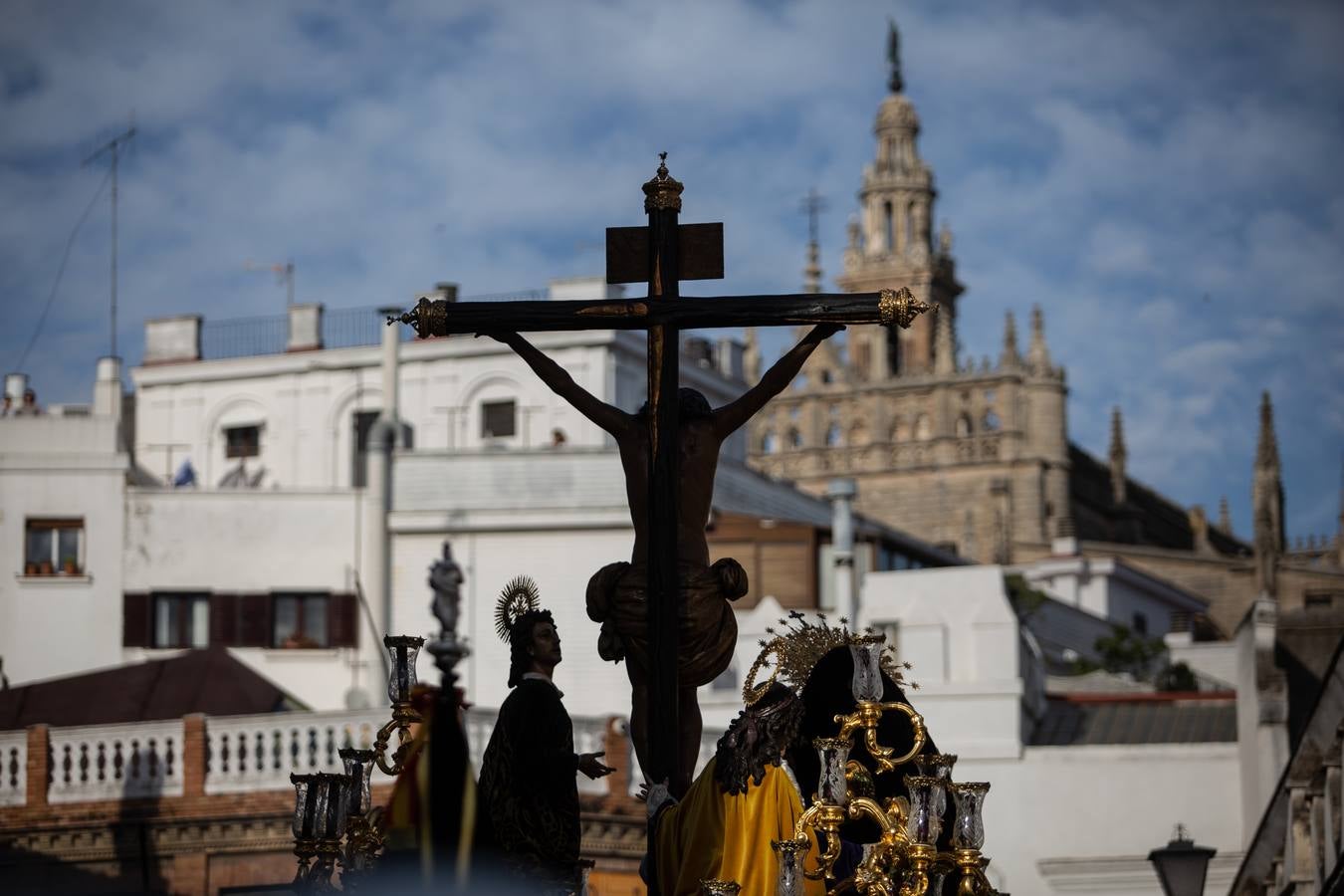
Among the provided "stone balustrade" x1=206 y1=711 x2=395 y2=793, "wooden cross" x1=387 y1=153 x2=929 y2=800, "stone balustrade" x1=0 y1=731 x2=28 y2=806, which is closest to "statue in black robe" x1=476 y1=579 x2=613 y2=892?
"wooden cross" x1=387 y1=153 x2=929 y2=800

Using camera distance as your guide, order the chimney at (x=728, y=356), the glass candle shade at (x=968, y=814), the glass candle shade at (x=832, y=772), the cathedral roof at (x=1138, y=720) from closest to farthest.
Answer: the glass candle shade at (x=968, y=814) → the glass candle shade at (x=832, y=772) → the cathedral roof at (x=1138, y=720) → the chimney at (x=728, y=356)

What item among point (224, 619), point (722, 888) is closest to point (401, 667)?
point (722, 888)

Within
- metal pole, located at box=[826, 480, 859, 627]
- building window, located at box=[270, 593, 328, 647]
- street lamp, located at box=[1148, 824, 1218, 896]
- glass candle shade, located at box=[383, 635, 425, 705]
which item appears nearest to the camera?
glass candle shade, located at box=[383, 635, 425, 705]

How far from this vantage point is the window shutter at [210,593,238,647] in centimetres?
4100

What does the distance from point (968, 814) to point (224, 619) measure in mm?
33332

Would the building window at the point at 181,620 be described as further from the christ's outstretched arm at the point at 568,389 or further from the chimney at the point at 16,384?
the christ's outstretched arm at the point at 568,389

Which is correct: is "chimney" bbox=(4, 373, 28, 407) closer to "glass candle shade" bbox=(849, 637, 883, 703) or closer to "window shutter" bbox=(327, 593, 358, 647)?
"window shutter" bbox=(327, 593, 358, 647)

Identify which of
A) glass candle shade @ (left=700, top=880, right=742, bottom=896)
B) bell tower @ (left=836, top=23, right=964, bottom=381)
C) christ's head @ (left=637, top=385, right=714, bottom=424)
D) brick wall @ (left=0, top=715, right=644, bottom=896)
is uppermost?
bell tower @ (left=836, top=23, right=964, bottom=381)

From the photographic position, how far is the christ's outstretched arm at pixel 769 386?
34.8 ft

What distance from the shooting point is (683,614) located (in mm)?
10336

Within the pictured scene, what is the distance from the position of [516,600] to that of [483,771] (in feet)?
2.74

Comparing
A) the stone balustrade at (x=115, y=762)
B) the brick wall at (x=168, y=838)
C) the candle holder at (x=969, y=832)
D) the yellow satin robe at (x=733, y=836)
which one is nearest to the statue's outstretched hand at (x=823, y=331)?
the yellow satin robe at (x=733, y=836)

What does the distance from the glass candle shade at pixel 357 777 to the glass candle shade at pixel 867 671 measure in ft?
6.79

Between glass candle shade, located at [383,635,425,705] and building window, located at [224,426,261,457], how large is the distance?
139ft
